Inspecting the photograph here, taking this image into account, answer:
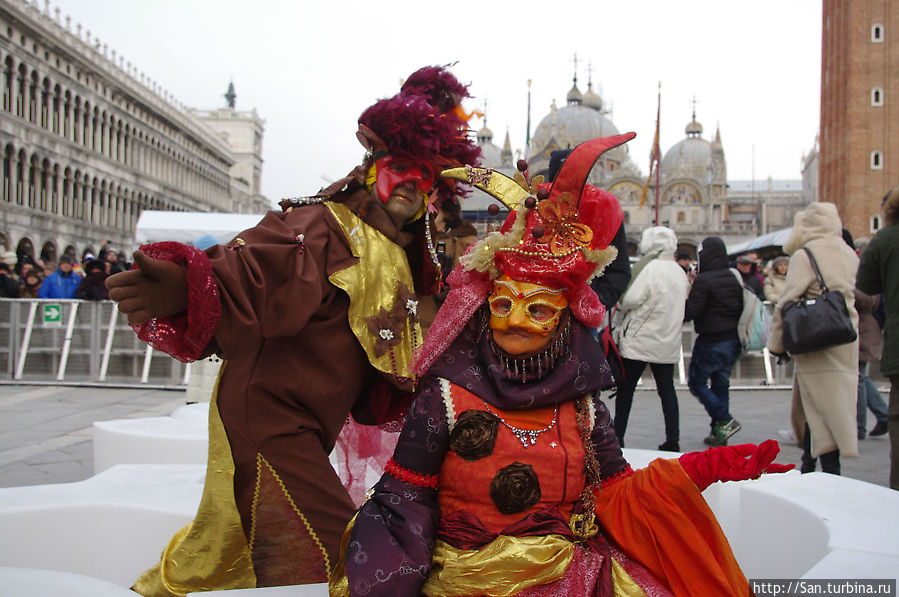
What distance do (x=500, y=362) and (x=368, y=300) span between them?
684mm

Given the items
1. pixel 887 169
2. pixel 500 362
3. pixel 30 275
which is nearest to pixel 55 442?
pixel 500 362

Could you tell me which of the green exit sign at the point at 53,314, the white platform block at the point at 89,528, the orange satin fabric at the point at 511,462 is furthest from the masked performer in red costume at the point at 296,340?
the green exit sign at the point at 53,314

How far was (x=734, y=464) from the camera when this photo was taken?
1.66 m

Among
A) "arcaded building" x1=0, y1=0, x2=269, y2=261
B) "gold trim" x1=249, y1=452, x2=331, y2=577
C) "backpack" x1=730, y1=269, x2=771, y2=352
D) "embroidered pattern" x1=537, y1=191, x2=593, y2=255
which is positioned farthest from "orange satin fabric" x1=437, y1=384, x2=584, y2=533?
"arcaded building" x1=0, y1=0, x2=269, y2=261

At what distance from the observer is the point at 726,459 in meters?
1.67

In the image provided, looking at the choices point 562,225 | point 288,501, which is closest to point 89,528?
point 288,501

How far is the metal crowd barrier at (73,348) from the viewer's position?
9.79 meters

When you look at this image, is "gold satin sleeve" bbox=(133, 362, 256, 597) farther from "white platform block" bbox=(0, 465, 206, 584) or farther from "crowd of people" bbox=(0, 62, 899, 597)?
"white platform block" bbox=(0, 465, 206, 584)

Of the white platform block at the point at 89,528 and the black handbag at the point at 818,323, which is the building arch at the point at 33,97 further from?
the black handbag at the point at 818,323

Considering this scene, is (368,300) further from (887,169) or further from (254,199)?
(254,199)

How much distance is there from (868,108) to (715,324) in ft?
119

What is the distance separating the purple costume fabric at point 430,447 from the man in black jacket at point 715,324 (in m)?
4.38

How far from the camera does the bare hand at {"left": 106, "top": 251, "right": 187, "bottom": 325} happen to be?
5.88ft

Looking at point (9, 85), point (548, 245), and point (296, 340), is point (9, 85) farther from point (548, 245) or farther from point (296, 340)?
point (548, 245)
